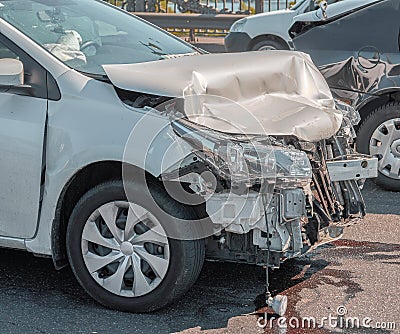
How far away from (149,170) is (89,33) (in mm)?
1478

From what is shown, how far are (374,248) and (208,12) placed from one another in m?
13.2

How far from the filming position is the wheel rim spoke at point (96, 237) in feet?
15.6

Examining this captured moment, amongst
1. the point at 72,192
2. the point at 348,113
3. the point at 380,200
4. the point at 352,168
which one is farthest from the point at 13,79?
the point at 380,200

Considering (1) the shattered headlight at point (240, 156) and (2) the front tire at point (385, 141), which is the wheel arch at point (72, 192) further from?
(2) the front tire at point (385, 141)

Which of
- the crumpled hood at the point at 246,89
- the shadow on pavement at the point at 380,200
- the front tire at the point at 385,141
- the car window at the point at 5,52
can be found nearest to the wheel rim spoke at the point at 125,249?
the crumpled hood at the point at 246,89

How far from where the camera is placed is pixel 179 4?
18953 millimetres

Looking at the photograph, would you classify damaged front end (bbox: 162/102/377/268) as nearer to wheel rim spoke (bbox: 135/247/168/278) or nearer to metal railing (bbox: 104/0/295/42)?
wheel rim spoke (bbox: 135/247/168/278)

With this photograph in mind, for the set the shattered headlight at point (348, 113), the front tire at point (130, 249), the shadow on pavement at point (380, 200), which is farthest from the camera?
the shadow on pavement at point (380, 200)

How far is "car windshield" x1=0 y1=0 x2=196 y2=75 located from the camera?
5211mm

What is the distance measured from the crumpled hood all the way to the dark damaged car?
6.66ft

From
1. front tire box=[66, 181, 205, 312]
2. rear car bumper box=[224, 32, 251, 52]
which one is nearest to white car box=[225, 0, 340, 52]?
rear car bumper box=[224, 32, 251, 52]

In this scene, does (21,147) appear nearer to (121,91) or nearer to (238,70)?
(121,91)

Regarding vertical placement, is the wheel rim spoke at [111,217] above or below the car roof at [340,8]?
below

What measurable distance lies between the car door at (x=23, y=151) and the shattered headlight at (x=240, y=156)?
82 centimetres
